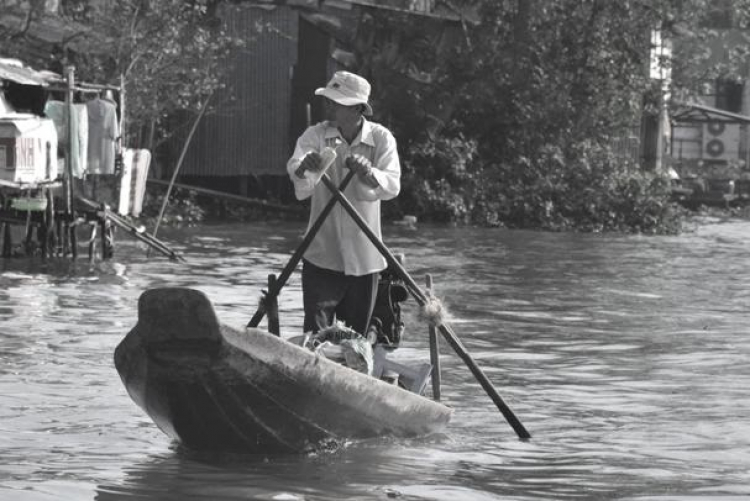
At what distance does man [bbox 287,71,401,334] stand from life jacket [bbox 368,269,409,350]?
334 millimetres

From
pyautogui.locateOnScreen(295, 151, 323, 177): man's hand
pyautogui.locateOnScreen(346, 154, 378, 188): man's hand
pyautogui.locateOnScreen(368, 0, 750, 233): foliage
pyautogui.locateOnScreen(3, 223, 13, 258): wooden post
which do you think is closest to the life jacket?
pyautogui.locateOnScreen(346, 154, 378, 188): man's hand

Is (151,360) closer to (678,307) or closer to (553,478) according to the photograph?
(553,478)

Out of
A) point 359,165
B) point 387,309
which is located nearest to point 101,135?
point 387,309

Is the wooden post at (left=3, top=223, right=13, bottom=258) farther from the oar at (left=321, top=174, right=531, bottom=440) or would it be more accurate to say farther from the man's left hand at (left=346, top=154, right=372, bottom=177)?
the man's left hand at (left=346, top=154, right=372, bottom=177)

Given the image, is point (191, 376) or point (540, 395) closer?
point (191, 376)

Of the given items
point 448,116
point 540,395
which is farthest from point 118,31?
point 540,395

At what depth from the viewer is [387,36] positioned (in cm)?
3034

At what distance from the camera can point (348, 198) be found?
890 cm

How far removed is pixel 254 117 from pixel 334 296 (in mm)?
20948

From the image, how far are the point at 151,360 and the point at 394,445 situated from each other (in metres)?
1.77

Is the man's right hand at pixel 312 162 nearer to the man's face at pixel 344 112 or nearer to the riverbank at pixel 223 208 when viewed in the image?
the man's face at pixel 344 112

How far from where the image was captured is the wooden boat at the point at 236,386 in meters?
7.55

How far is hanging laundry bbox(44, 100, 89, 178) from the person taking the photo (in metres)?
19.7

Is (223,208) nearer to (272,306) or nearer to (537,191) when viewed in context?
(537,191)
